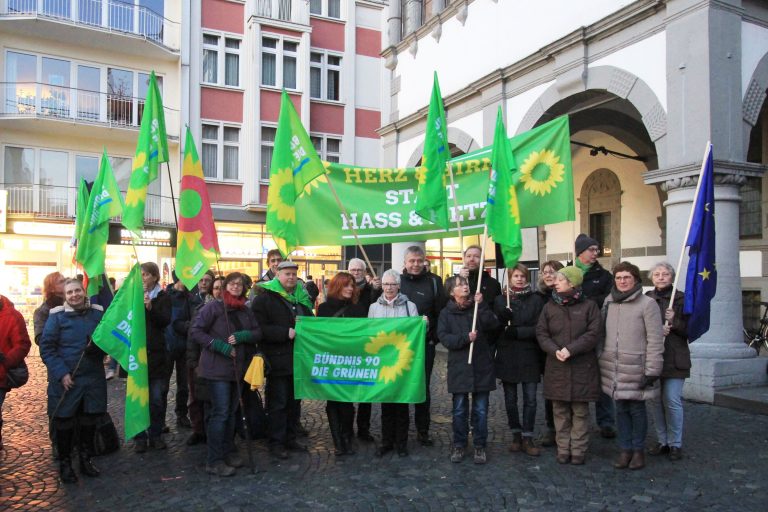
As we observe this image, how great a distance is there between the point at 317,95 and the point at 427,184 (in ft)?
68.2

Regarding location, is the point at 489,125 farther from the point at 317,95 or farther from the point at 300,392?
the point at 317,95

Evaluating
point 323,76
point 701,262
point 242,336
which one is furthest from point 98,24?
point 701,262

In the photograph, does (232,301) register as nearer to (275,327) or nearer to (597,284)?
(275,327)

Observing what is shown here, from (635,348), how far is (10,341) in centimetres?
557

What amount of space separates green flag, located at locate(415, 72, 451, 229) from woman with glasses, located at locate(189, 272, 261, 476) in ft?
6.21

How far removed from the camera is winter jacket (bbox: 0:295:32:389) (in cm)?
599

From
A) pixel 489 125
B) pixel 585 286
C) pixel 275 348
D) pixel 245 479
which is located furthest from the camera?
pixel 489 125

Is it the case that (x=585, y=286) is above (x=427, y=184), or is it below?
below

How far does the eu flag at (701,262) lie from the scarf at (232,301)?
4.07 metres

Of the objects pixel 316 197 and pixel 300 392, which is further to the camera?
pixel 316 197

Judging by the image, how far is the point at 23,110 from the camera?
22.1m

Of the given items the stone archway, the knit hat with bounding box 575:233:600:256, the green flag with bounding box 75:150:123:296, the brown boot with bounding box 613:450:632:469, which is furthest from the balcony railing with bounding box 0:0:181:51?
the brown boot with bounding box 613:450:632:469

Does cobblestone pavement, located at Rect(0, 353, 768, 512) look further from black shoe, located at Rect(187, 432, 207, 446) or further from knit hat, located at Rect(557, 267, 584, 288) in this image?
knit hat, located at Rect(557, 267, 584, 288)

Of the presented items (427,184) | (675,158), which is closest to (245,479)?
(427,184)
